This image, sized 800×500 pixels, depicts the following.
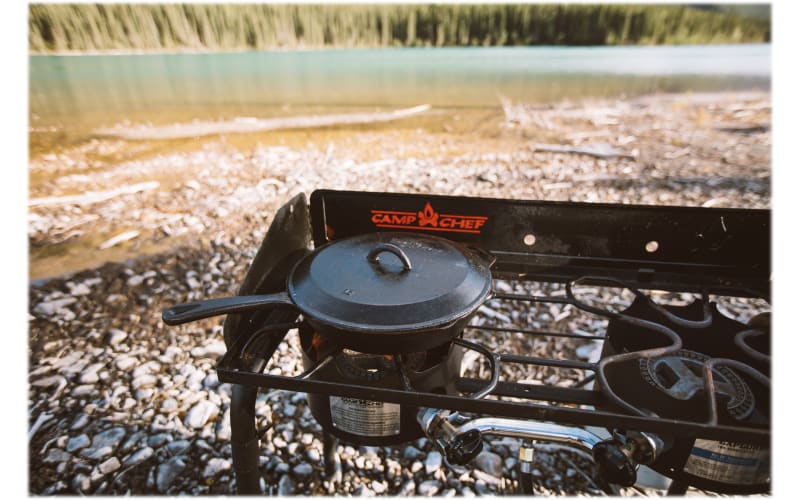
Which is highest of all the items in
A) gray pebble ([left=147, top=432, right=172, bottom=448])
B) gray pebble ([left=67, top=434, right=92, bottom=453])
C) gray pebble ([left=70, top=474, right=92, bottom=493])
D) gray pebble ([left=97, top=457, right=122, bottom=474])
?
gray pebble ([left=67, top=434, right=92, bottom=453])

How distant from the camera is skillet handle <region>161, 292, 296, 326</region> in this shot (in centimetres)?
132

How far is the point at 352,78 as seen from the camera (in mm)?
14742

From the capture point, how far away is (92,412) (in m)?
2.81

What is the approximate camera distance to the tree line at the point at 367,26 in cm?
1480

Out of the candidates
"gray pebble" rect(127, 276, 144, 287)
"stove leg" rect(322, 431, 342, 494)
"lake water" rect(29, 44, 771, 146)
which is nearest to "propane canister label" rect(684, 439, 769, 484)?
"stove leg" rect(322, 431, 342, 494)

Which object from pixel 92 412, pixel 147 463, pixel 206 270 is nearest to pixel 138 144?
pixel 206 270

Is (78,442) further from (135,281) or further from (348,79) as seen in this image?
(348,79)

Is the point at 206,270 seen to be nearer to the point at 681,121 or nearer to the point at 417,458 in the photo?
the point at 417,458

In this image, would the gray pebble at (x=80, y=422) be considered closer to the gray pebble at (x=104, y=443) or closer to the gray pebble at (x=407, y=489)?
the gray pebble at (x=104, y=443)

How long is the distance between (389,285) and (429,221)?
2.15ft

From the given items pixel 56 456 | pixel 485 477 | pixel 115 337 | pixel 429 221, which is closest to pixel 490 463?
pixel 485 477

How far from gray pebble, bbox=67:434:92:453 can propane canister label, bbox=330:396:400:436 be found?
1.95 m

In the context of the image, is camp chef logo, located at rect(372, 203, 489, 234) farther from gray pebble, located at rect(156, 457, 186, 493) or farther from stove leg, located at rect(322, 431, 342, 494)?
gray pebble, located at rect(156, 457, 186, 493)

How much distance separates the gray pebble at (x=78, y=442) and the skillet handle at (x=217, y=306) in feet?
6.51
